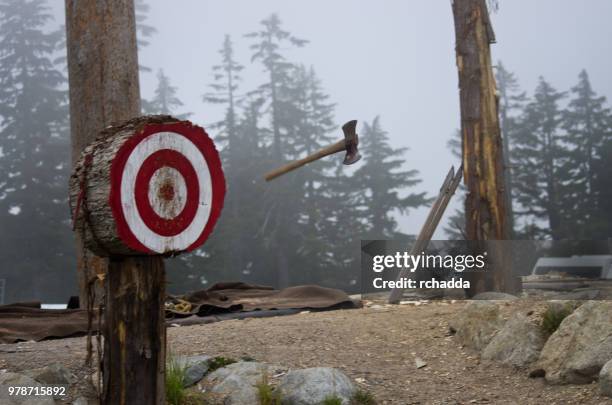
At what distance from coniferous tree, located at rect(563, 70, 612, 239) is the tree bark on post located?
14.9 m

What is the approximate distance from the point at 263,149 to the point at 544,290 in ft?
66.0

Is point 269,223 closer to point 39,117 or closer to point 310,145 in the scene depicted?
point 310,145

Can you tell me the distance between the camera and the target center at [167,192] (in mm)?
2947

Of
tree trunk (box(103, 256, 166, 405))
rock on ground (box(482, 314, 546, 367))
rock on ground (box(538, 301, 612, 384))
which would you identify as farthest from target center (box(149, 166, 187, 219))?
rock on ground (box(482, 314, 546, 367))

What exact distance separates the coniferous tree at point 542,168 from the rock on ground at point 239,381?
64.9 feet

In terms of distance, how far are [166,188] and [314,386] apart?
1.59 m

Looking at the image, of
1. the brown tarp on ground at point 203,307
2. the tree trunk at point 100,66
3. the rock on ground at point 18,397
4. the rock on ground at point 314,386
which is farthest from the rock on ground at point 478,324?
the tree trunk at point 100,66

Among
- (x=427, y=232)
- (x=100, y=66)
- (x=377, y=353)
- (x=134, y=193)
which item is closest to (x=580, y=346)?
(x=377, y=353)

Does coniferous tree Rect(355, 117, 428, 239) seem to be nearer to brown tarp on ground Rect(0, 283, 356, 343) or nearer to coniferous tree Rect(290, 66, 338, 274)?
coniferous tree Rect(290, 66, 338, 274)

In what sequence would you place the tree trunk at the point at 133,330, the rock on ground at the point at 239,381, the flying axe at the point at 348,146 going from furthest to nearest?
the flying axe at the point at 348,146 < the rock on ground at the point at 239,381 < the tree trunk at the point at 133,330

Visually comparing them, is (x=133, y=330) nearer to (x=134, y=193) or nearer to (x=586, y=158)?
(x=134, y=193)

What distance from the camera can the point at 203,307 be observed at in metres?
6.66

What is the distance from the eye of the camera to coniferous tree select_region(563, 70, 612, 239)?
21.9 metres

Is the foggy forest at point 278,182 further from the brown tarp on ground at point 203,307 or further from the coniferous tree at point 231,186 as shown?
the brown tarp on ground at point 203,307
